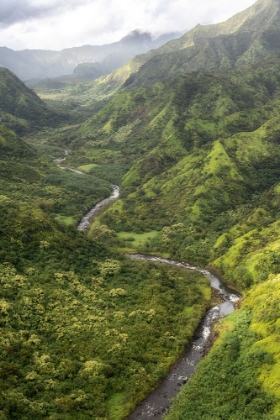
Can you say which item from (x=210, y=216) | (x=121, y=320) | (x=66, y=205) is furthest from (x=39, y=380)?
(x=66, y=205)

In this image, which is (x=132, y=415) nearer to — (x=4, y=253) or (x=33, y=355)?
(x=33, y=355)

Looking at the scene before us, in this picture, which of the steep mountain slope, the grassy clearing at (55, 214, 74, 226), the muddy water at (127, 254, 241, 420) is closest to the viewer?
the steep mountain slope

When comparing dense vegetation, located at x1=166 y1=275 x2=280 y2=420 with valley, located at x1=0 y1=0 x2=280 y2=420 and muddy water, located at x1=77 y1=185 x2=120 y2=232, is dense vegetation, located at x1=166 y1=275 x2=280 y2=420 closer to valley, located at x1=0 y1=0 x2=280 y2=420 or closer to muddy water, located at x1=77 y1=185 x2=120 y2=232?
valley, located at x1=0 y1=0 x2=280 y2=420

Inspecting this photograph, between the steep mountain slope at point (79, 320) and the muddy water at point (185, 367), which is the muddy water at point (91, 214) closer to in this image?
the steep mountain slope at point (79, 320)

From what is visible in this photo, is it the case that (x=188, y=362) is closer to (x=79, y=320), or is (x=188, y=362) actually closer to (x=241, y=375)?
(x=241, y=375)

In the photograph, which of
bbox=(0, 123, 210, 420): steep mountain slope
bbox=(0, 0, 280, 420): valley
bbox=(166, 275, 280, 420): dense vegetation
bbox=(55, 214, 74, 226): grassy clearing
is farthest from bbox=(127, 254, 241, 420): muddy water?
bbox=(55, 214, 74, 226): grassy clearing

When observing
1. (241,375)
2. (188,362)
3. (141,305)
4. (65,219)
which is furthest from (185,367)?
(65,219)

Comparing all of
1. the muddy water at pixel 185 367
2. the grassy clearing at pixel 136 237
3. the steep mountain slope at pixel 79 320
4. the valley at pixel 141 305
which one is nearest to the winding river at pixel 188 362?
the muddy water at pixel 185 367

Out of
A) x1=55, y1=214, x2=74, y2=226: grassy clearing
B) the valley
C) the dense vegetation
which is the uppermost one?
x1=55, y1=214, x2=74, y2=226: grassy clearing
